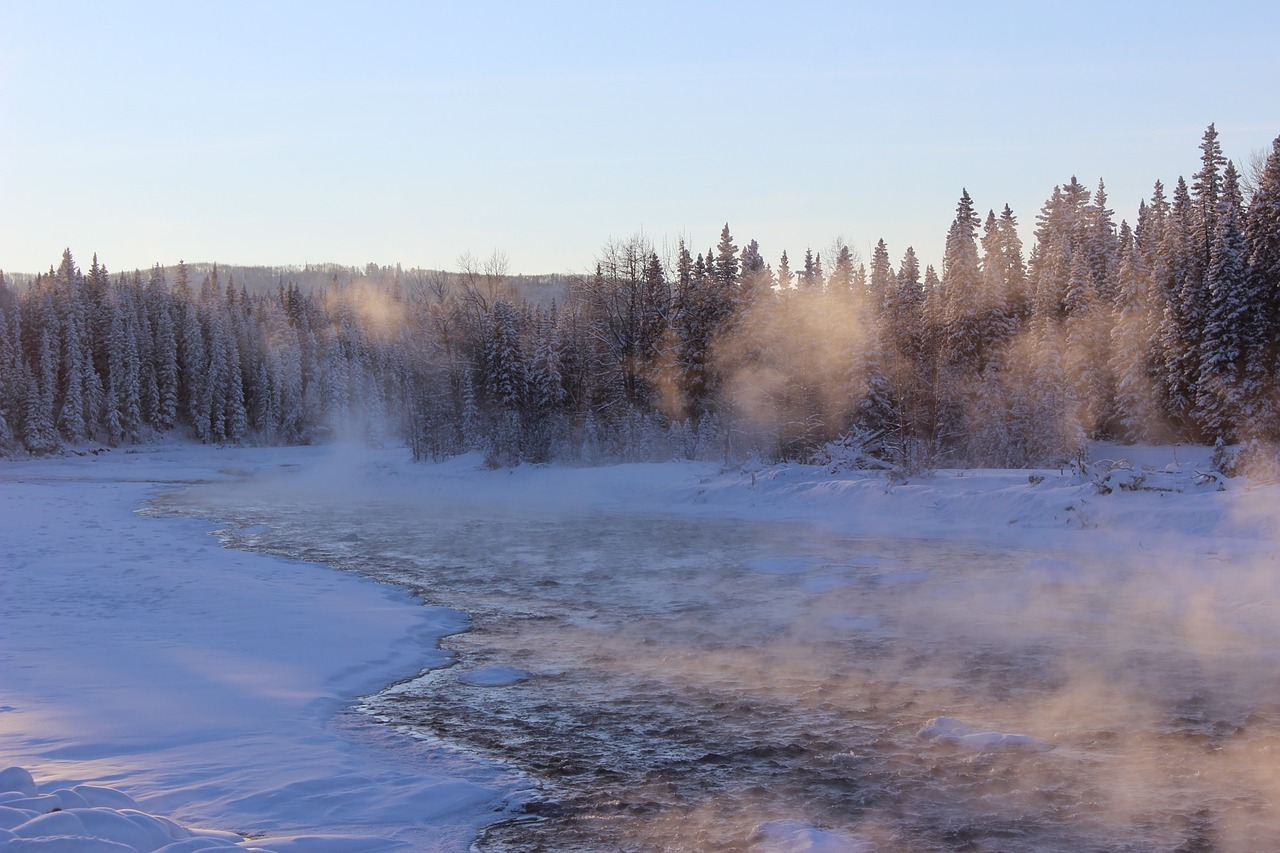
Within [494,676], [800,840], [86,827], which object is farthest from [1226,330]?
[86,827]

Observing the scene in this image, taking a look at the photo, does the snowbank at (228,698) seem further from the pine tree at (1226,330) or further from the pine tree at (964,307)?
the pine tree at (964,307)

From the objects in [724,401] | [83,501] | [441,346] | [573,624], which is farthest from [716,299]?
[573,624]

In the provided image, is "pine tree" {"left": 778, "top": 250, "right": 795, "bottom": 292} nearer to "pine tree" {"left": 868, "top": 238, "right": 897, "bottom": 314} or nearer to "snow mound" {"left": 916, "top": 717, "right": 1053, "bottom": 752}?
"pine tree" {"left": 868, "top": 238, "right": 897, "bottom": 314}

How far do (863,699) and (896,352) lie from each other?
39926mm

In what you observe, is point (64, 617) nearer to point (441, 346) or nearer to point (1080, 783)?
point (1080, 783)

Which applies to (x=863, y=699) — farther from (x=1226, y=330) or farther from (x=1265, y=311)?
(x=1265, y=311)

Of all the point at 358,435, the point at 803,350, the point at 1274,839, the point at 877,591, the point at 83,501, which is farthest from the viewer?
the point at 358,435

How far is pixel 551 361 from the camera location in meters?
51.6

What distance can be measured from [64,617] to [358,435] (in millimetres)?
87916

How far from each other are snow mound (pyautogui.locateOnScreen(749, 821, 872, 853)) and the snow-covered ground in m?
0.03

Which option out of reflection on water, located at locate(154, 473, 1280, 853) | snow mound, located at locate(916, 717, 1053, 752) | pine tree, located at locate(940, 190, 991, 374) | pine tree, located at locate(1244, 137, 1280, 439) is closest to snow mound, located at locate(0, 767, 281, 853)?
reflection on water, located at locate(154, 473, 1280, 853)

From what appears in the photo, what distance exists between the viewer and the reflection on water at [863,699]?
22.5 feet

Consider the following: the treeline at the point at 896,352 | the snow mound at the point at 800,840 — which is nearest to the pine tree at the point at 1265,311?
the treeline at the point at 896,352

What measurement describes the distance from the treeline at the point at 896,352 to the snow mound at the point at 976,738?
19.8 m
